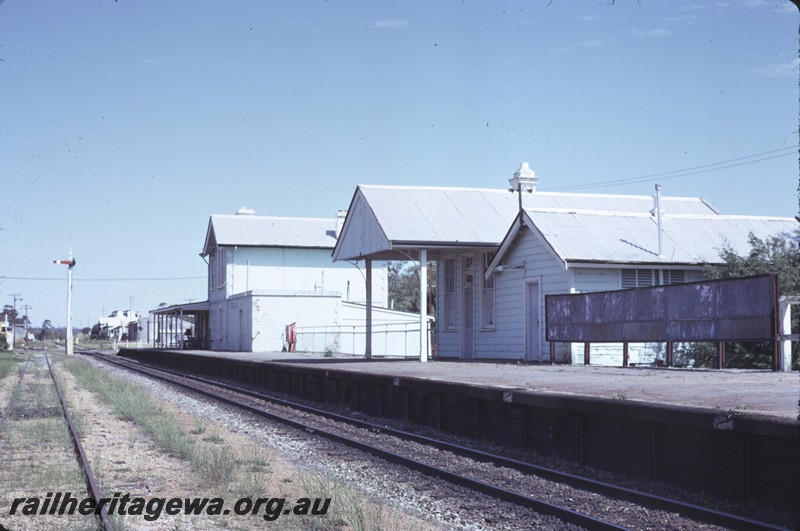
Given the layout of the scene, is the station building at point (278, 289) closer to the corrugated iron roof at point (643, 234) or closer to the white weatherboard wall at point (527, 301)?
the white weatherboard wall at point (527, 301)

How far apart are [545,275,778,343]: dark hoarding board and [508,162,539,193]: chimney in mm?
8030

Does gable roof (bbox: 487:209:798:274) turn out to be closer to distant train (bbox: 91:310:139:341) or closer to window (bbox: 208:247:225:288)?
window (bbox: 208:247:225:288)

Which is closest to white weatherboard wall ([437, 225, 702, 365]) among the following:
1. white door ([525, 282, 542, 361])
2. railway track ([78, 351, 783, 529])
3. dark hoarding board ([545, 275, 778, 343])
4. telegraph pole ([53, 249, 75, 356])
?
white door ([525, 282, 542, 361])

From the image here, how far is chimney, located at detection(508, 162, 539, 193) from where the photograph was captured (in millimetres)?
27594

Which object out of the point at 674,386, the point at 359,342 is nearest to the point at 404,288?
the point at 359,342

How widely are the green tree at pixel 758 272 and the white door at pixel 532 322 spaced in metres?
3.82

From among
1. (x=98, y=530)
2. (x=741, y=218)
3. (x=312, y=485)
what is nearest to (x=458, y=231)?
(x=741, y=218)

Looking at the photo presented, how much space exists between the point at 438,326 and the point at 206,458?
17.9 m

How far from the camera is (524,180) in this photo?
2778cm

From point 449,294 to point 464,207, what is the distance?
2.76 meters

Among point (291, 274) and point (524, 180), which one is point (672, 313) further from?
point (291, 274)

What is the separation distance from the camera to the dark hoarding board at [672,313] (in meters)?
14.8

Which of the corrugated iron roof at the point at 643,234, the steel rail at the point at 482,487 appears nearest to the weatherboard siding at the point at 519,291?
the corrugated iron roof at the point at 643,234

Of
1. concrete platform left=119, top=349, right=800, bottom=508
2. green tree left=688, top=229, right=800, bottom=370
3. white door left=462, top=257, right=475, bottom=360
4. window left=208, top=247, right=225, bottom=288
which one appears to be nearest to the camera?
concrete platform left=119, top=349, right=800, bottom=508
